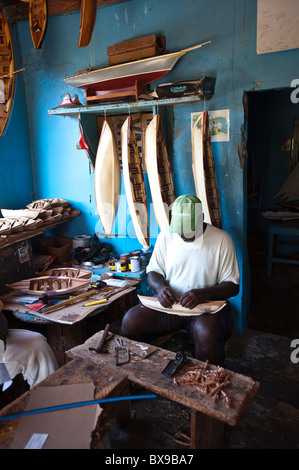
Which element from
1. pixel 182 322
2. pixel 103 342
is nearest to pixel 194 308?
pixel 182 322

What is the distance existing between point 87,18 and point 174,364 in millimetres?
3511

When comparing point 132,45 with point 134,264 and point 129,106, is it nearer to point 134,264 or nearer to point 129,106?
point 129,106

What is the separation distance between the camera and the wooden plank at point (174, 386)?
6.25 feet

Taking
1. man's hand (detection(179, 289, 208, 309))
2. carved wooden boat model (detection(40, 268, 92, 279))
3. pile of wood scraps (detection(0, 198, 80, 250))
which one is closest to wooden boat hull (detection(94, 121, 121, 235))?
pile of wood scraps (detection(0, 198, 80, 250))

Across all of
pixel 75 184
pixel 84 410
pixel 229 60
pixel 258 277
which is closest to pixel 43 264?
pixel 75 184

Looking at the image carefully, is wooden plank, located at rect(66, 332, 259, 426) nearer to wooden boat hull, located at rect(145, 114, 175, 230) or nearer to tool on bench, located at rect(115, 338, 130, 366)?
tool on bench, located at rect(115, 338, 130, 366)

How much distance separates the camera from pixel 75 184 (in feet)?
15.8

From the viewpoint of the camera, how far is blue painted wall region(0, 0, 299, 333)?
11.6ft

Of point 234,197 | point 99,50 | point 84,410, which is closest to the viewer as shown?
point 84,410

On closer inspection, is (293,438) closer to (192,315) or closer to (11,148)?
(192,315)

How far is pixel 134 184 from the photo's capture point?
416cm

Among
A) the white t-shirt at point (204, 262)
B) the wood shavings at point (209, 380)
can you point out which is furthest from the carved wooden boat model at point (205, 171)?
the wood shavings at point (209, 380)

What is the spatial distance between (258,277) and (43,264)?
3.59 m

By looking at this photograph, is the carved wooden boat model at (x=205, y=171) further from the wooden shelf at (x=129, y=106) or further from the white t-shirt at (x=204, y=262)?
the white t-shirt at (x=204, y=262)
